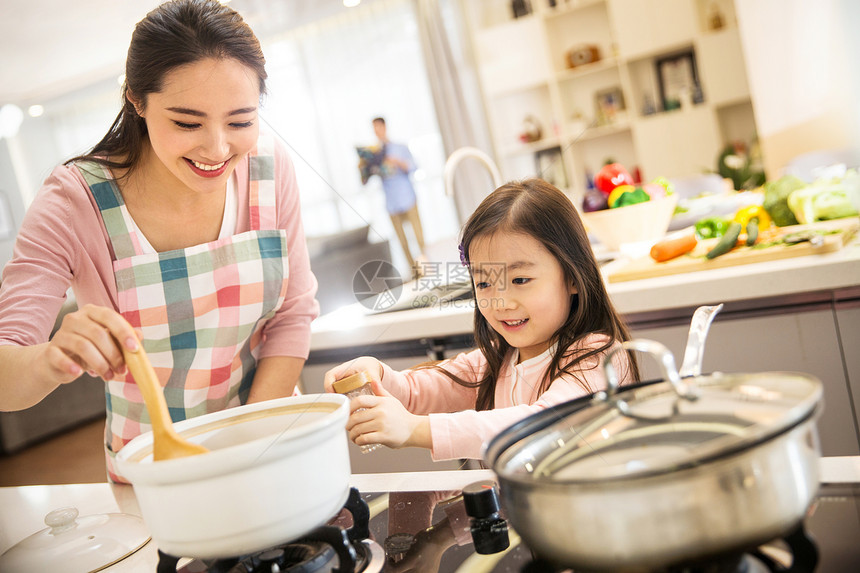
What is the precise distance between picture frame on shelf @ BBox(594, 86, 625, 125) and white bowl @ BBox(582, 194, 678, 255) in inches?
105

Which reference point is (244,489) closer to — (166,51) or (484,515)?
(484,515)

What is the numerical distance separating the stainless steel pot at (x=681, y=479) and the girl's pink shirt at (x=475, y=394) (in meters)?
0.16

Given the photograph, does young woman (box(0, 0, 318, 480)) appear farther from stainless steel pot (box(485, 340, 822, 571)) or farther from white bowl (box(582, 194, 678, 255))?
white bowl (box(582, 194, 678, 255))

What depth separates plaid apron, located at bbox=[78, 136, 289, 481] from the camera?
47 cm

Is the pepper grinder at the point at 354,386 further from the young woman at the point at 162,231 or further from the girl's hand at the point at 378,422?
the young woman at the point at 162,231

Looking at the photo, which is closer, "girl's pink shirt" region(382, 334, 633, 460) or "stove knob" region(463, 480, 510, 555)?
"stove knob" region(463, 480, 510, 555)

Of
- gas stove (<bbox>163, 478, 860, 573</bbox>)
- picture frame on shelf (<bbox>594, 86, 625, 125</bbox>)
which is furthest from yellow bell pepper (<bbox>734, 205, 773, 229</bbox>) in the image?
picture frame on shelf (<bbox>594, 86, 625, 125</bbox>)

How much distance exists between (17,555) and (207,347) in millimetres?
205

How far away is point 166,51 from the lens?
43 centimetres

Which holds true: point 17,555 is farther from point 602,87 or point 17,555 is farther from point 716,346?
point 602,87

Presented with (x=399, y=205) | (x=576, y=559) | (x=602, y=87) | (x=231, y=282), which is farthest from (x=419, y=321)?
(x=602, y=87)

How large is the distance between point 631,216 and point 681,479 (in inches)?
37.2

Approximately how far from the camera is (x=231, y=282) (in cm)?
53

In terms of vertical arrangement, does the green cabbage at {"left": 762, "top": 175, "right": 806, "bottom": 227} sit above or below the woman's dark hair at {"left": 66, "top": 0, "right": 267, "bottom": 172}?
below
